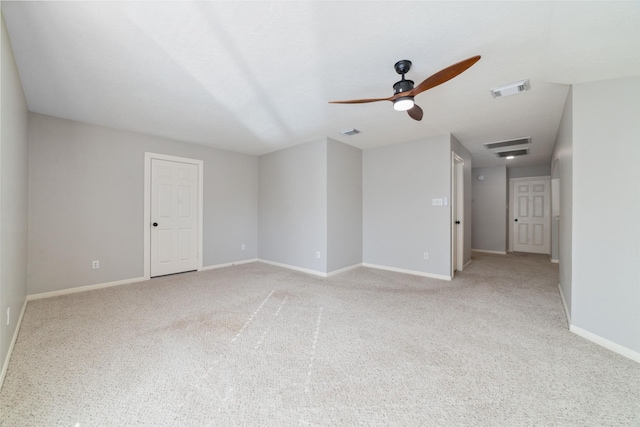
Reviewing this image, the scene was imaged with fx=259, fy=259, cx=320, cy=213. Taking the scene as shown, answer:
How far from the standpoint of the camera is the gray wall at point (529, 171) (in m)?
6.83

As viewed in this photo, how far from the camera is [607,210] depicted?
90.0 inches

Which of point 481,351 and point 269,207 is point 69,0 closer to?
point 481,351

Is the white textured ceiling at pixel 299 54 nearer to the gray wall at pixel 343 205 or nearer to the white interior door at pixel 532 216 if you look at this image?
the gray wall at pixel 343 205

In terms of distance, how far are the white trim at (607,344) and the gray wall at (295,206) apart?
124 inches

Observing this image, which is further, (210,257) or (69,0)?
(210,257)

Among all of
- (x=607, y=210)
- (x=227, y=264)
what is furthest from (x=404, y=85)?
(x=227, y=264)

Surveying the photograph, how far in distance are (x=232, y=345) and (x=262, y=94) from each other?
251 centimetres

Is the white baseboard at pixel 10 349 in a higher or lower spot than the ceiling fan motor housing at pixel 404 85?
lower

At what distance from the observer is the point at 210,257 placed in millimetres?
5117

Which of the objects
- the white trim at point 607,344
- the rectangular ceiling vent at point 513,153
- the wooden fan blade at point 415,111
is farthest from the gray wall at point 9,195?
the rectangular ceiling vent at point 513,153

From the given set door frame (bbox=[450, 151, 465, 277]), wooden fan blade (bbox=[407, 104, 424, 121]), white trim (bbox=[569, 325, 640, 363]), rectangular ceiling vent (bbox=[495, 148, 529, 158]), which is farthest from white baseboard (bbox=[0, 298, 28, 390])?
rectangular ceiling vent (bbox=[495, 148, 529, 158])

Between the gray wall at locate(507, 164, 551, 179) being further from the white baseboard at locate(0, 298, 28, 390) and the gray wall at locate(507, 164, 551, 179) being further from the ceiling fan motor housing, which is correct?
the white baseboard at locate(0, 298, 28, 390)

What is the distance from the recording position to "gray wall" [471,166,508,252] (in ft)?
22.7

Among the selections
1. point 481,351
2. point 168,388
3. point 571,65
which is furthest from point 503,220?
point 168,388
